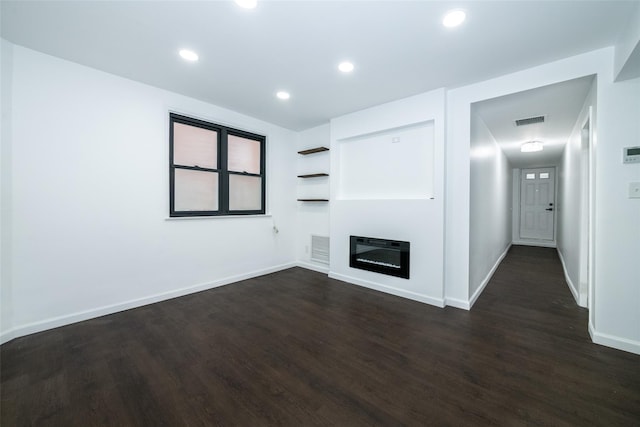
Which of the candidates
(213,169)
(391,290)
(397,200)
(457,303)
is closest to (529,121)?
(397,200)

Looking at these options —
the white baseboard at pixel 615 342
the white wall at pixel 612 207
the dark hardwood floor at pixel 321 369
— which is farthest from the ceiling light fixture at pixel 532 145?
the white baseboard at pixel 615 342

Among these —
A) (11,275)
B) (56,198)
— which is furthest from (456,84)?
(11,275)

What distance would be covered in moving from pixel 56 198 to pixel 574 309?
5832 mm

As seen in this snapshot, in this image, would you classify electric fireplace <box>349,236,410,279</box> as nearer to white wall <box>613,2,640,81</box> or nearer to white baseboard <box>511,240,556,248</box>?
white wall <box>613,2,640,81</box>

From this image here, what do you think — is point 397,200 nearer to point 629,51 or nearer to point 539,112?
point 539,112

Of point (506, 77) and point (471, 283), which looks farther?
point (471, 283)

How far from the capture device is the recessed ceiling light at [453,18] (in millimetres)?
1859

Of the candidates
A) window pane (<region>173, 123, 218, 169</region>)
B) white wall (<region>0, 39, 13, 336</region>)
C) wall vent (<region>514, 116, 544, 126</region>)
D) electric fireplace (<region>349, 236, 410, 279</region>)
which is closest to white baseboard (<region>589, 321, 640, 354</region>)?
electric fireplace (<region>349, 236, 410, 279</region>)

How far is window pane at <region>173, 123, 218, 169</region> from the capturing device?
3451 millimetres

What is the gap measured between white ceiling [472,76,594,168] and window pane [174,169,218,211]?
3716 mm

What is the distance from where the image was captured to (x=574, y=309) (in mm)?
2992

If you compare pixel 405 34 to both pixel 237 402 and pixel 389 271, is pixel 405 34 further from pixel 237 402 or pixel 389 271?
pixel 237 402

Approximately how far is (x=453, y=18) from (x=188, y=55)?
2.37 metres

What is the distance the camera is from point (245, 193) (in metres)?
4.29
